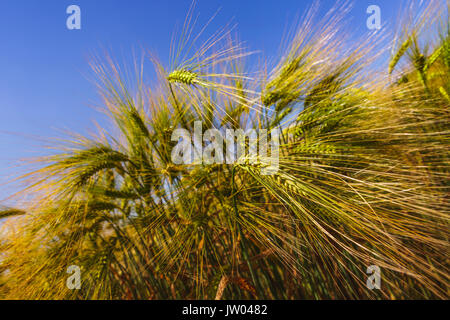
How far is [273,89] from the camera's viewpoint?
1.20 m

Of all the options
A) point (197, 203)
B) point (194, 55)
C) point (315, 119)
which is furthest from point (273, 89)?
point (197, 203)

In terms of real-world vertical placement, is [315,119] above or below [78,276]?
above

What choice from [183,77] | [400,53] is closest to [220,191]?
[183,77]

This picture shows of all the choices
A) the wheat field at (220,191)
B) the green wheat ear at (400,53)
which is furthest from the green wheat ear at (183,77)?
the green wheat ear at (400,53)

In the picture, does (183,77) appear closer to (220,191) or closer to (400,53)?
(220,191)

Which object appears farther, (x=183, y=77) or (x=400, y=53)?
(x=400, y=53)

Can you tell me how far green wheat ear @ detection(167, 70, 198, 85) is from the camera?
108 centimetres

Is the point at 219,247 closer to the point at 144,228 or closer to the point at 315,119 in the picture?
the point at 144,228

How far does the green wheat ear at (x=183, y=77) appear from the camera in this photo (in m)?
1.08

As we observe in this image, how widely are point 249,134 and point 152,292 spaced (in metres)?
0.99

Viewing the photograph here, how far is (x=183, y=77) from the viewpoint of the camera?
1097 mm

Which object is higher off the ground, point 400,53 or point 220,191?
point 400,53

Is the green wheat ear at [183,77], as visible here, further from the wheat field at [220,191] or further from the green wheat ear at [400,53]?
the green wheat ear at [400,53]

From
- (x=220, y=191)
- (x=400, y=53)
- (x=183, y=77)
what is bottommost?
(x=220, y=191)
